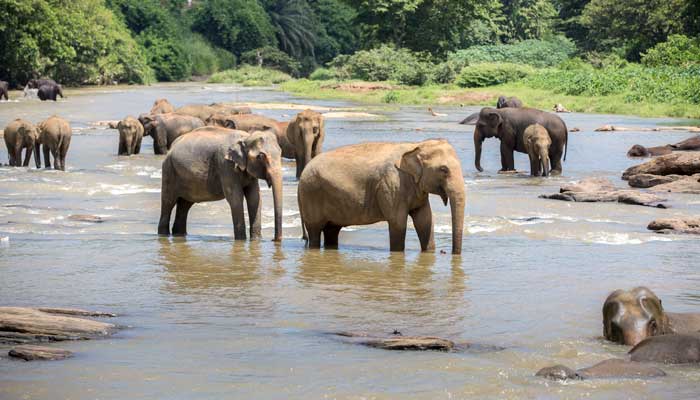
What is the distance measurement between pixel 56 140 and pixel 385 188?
12382 mm

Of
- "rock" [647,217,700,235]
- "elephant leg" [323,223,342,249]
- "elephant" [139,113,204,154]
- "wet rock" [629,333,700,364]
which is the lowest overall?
"rock" [647,217,700,235]

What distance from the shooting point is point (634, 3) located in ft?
214

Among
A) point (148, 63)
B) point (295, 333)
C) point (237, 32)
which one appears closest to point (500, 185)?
point (295, 333)

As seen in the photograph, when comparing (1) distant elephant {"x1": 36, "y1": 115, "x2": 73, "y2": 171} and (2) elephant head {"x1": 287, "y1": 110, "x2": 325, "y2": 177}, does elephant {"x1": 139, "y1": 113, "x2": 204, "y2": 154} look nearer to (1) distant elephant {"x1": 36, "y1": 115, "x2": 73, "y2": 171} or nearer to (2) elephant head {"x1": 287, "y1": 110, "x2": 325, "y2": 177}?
(1) distant elephant {"x1": 36, "y1": 115, "x2": 73, "y2": 171}

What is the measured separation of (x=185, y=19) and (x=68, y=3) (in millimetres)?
44186

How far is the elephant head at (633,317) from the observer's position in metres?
7.97

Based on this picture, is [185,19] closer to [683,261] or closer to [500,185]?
[500,185]

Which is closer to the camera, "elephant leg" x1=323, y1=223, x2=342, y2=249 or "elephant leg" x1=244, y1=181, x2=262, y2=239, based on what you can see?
"elephant leg" x1=323, y1=223, x2=342, y2=249

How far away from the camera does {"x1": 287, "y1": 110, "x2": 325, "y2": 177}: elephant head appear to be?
65.2ft

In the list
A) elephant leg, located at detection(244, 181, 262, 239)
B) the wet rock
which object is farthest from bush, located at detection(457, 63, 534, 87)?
the wet rock

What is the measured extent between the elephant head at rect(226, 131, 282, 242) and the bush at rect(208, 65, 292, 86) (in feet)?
262

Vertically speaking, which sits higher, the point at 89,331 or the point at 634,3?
the point at 634,3

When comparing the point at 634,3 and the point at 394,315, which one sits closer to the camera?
the point at 394,315

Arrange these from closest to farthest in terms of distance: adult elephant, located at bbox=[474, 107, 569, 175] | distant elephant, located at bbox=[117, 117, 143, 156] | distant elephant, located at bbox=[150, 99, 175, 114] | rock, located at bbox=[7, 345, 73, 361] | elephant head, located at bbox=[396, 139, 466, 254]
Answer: rock, located at bbox=[7, 345, 73, 361], elephant head, located at bbox=[396, 139, 466, 254], adult elephant, located at bbox=[474, 107, 569, 175], distant elephant, located at bbox=[117, 117, 143, 156], distant elephant, located at bbox=[150, 99, 175, 114]
